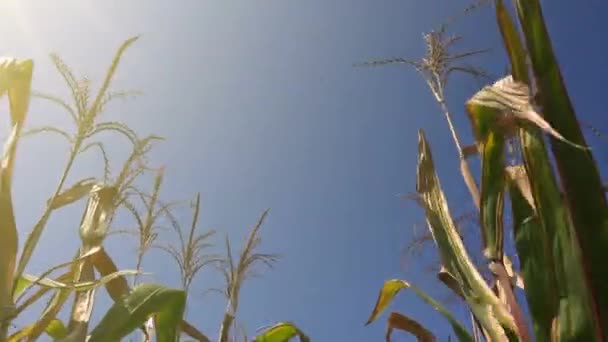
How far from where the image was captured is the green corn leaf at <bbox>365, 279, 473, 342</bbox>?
155cm

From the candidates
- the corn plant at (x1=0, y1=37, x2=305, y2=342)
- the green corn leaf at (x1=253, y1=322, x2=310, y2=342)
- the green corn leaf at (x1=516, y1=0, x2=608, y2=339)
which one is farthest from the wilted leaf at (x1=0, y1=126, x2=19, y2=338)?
the green corn leaf at (x1=516, y1=0, x2=608, y2=339)

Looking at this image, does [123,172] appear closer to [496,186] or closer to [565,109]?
[496,186]

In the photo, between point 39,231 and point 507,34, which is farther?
point 39,231

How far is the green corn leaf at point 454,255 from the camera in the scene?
1.44m

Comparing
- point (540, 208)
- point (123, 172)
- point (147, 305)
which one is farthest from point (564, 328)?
point (123, 172)

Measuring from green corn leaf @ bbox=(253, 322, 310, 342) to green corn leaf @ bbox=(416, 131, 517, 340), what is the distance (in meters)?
0.69

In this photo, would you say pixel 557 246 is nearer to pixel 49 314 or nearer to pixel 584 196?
pixel 584 196

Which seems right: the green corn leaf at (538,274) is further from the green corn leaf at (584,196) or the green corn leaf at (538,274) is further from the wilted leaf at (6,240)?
the wilted leaf at (6,240)

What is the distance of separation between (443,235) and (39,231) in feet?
3.47

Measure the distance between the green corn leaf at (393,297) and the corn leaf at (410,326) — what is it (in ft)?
0.20

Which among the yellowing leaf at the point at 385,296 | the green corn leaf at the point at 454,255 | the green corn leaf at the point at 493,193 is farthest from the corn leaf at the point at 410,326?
the green corn leaf at the point at 493,193

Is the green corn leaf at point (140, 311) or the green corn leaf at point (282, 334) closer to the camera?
the green corn leaf at point (140, 311)

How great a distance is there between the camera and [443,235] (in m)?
1.69

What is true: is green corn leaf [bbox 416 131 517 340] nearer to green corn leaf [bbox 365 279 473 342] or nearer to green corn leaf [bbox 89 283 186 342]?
green corn leaf [bbox 365 279 473 342]
